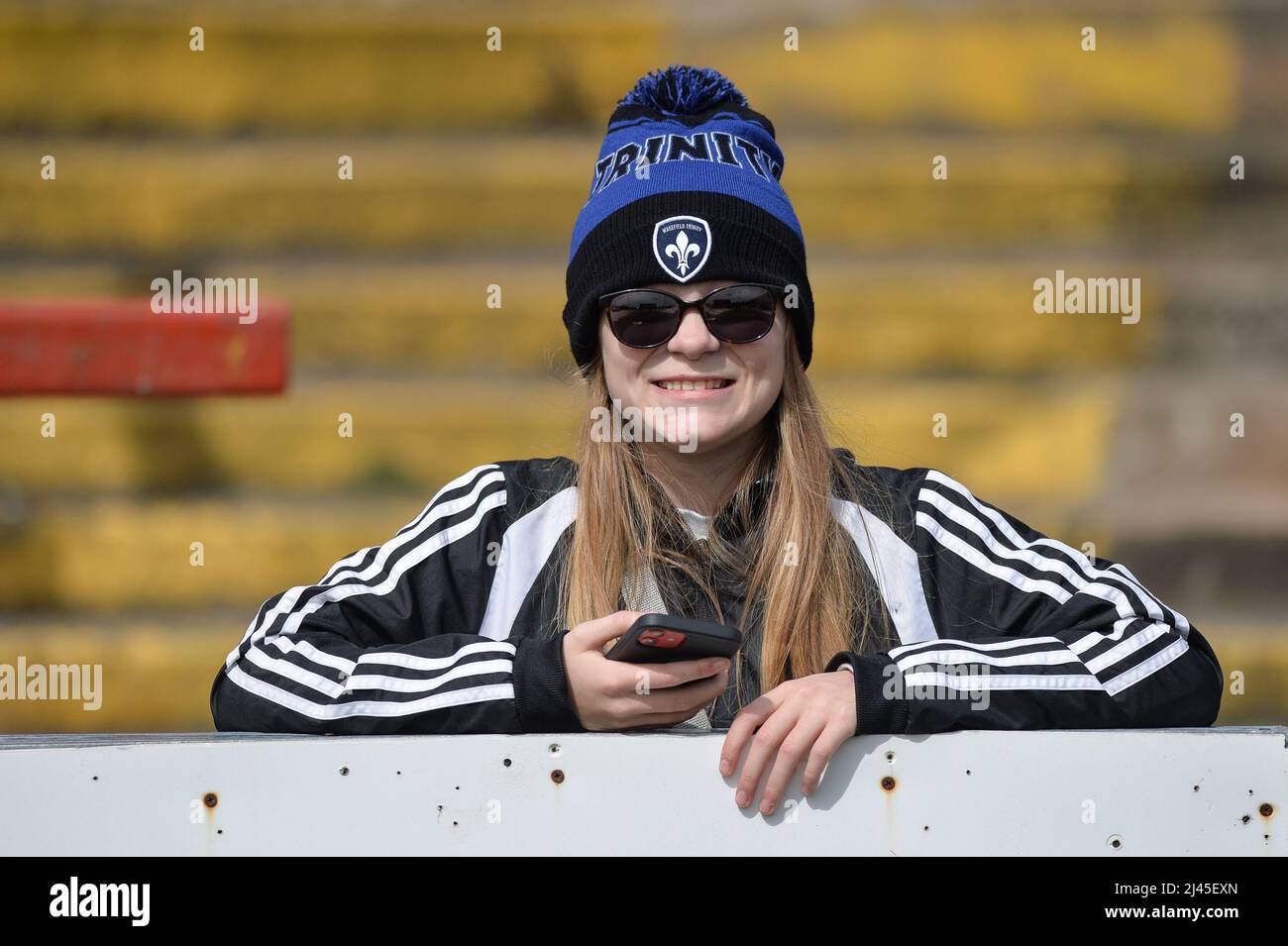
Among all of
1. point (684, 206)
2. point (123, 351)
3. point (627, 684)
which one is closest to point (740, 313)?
point (684, 206)

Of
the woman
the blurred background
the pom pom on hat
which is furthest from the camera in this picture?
the blurred background

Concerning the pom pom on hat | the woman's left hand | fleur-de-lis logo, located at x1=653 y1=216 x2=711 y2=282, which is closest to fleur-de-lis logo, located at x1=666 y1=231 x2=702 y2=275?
fleur-de-lis logo, located at x1=653 y1=216 x2=711 y2=282

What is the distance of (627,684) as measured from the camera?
1816 mm

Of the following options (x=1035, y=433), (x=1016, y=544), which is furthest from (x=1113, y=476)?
(x=1016, y=544)

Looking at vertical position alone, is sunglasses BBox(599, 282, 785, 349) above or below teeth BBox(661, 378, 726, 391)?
above

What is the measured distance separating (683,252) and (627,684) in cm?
79

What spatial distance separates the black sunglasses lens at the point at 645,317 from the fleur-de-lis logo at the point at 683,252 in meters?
0.06

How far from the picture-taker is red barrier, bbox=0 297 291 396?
3.94 meters

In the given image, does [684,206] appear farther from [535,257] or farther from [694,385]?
[535,257]

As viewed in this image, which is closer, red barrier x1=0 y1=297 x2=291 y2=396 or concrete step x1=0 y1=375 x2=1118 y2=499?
red barrier x1=0 y1=297 x2=291 y2=396

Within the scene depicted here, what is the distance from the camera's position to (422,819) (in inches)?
69.7

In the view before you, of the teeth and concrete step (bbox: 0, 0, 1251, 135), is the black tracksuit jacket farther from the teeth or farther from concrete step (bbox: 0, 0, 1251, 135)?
concrete step (bbox: 0, 0, 1251, 135)

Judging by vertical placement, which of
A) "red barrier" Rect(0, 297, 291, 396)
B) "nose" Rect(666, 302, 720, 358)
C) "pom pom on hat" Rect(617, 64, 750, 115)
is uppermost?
"pom pom on hat" Rect(617, 64, 750, 115)

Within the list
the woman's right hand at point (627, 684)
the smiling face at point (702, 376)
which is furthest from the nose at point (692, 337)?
the woman's right hand at point (627, 684)
